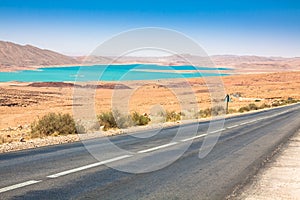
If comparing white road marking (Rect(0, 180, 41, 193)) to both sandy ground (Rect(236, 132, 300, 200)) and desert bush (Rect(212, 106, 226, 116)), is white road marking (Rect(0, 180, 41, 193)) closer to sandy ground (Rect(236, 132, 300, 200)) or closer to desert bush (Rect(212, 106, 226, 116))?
sandy ground (Rect(236, 132, 300, 200))

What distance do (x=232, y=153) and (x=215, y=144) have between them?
72.2 inches

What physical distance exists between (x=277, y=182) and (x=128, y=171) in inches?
125

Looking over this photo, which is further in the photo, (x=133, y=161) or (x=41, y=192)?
(x=133, y=161)

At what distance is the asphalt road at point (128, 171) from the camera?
6.42 metres

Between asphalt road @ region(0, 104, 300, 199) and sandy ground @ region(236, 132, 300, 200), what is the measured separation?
1.03 ft

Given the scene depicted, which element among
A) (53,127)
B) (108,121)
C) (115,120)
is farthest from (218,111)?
(53,127)

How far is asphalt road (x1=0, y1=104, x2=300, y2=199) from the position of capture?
6.42 meters

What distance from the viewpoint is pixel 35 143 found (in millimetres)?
13203

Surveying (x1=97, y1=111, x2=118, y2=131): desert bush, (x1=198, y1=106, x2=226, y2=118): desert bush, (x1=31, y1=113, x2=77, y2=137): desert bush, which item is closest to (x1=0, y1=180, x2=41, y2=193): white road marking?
(x1=31, y1=113, x2=77, y2=137): desert bush

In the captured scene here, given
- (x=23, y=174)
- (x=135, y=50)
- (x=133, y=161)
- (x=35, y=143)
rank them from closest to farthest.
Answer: (x=23, y=174) → (x=133, y=161) → (x=35, y=143) → (x=135, y=50)

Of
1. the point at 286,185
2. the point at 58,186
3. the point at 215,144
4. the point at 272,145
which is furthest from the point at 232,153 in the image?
the point at 58,186

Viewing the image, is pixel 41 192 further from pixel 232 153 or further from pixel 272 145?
pixel 272 145

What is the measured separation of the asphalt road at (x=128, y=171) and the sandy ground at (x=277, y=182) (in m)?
0.31

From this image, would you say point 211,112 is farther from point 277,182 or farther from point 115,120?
point 277,182
